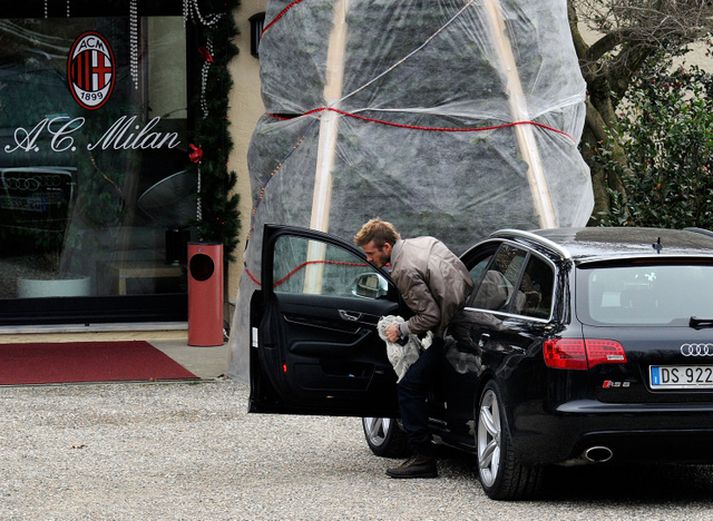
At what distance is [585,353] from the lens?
690cm

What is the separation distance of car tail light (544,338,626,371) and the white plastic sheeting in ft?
14.4

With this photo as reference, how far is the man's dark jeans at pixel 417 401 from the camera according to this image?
26.4ft

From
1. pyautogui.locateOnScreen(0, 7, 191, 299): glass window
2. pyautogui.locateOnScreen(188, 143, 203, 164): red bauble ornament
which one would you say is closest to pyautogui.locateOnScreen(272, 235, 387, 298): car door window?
pyautogui.locateOnScreen(188, 143, 203, 164): red bauble ornament

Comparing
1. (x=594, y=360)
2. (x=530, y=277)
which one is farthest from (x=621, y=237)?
(x=594, y=360)

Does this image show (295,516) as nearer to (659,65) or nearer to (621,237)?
(621,237)

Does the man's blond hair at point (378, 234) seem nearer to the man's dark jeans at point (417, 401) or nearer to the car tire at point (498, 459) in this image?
the man's dark jeans at point (417, 401)

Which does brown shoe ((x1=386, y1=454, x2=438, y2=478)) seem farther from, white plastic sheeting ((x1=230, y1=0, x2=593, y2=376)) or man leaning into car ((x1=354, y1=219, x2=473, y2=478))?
white plastic sheeting ((x1=230, y1=0, x2=593, y2=376))

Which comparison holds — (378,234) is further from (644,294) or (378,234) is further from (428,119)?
(428,119)

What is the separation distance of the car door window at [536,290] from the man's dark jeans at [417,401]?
0.74m

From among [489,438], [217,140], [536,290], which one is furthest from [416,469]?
[217,140]

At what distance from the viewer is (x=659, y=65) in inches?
636

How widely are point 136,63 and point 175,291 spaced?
7.86ft

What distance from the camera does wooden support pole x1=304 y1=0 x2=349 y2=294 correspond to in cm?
1136

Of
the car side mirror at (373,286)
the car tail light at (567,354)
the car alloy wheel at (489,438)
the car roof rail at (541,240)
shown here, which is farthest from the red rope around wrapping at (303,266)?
the car tail light at (567,354)
